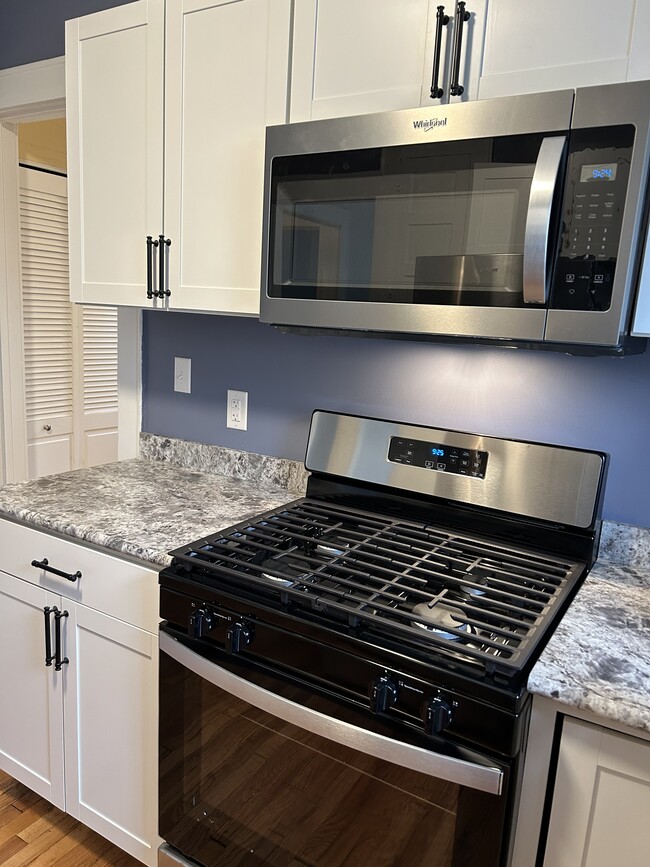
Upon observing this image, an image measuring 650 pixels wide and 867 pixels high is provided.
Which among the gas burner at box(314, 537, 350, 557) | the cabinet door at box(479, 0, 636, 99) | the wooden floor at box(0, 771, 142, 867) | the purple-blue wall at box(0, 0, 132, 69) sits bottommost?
the wooden floor at box(0, 771, 142, 867)

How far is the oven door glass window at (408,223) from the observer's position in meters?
1.13

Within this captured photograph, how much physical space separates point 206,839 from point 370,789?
0.49m

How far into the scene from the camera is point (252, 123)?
146 cm

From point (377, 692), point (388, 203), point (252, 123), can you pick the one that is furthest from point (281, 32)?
point (377, 692)

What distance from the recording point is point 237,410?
6.45 feet

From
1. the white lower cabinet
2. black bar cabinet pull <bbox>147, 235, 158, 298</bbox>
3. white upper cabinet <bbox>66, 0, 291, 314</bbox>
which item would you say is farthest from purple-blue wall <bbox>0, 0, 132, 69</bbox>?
the white lower cabinet

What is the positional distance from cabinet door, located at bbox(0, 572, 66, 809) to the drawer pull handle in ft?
0.26

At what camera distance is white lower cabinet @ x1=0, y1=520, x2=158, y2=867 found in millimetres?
1438

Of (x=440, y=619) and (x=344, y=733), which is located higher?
(x=440, y=619)

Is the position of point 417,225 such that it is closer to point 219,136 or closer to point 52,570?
point 219,136

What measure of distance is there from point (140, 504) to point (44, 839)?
3.16 ft

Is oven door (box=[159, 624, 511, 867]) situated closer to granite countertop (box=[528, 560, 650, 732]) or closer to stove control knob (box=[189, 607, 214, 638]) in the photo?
stove control knob (box=[189, 607, 214, 638])

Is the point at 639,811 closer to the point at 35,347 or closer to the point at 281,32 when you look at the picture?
the point at 281,32

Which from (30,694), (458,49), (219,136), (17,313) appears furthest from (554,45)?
(17,313)
